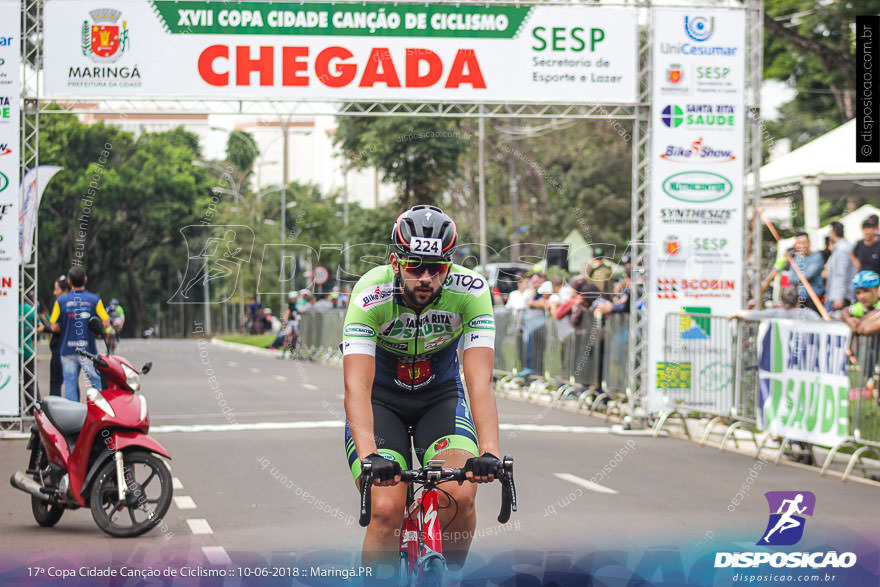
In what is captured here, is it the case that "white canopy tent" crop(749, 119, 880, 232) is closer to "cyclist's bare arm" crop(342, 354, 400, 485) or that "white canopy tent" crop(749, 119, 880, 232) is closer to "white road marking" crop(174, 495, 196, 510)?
"white road marking" crop(174, 495, 196, 510)

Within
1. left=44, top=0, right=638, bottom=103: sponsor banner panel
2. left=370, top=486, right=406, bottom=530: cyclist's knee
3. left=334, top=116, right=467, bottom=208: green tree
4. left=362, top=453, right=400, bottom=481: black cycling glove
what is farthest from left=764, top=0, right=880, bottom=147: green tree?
left=362, top=453, right=400, bottom=481: black cycling glove

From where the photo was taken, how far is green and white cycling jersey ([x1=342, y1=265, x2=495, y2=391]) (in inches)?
198

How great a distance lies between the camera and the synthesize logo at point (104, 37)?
1425cm

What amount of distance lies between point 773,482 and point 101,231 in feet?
145

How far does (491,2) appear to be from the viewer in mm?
14758

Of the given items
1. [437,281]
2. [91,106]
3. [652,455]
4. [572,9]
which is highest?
[572,9]

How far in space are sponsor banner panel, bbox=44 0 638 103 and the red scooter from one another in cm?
720

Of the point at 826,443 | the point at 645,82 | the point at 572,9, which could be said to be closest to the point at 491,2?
the point at 572,9

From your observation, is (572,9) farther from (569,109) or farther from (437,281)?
(437,281)

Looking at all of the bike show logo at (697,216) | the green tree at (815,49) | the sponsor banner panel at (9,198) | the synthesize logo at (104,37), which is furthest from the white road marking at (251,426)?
the green tree at (815,49)

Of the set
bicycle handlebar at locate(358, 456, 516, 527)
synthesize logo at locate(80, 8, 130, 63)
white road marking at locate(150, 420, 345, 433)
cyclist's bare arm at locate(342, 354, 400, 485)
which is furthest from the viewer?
white road marking at locate(150, 420, 345, 433)

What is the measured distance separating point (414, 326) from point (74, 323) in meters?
9.02

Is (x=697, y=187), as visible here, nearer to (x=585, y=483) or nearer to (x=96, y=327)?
(x=585, y=483)

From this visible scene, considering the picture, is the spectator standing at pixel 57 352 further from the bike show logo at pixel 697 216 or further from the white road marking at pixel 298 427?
the bike show logo at pixel 697 216
